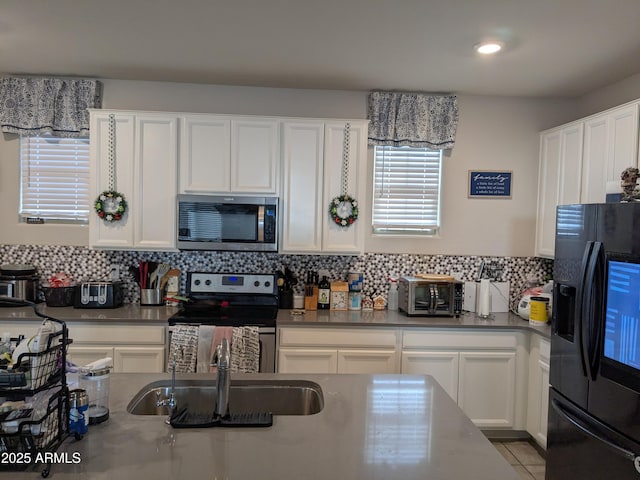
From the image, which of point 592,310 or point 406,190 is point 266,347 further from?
point 592,310

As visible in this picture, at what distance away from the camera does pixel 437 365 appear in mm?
3357

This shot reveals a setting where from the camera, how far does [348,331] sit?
3.29 m

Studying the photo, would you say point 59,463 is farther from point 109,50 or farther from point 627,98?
point 627,98

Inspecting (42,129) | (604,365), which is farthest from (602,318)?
(42,129)

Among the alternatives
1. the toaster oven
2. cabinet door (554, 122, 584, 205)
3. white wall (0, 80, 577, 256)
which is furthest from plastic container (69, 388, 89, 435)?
cabinet door (554, 122, 584, 205)

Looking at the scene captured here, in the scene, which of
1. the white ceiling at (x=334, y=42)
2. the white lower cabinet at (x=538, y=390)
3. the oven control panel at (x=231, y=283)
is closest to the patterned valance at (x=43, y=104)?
the white ceiling at (x=334, y=42)

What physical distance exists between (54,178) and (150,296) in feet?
3.99

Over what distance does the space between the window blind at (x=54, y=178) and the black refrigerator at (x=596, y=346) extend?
342cm

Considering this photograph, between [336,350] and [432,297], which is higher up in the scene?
[432,297]

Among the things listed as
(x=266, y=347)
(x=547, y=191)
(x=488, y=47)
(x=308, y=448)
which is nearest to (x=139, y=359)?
(x=266, y=347)

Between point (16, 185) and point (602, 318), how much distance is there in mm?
4028

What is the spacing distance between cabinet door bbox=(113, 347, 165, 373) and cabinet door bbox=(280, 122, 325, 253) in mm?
1125

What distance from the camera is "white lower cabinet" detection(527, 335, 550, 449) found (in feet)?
10.3

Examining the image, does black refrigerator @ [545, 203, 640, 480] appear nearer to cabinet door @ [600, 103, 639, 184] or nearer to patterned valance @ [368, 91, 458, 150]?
cabinet door @ [600, 103, 639, 184]
